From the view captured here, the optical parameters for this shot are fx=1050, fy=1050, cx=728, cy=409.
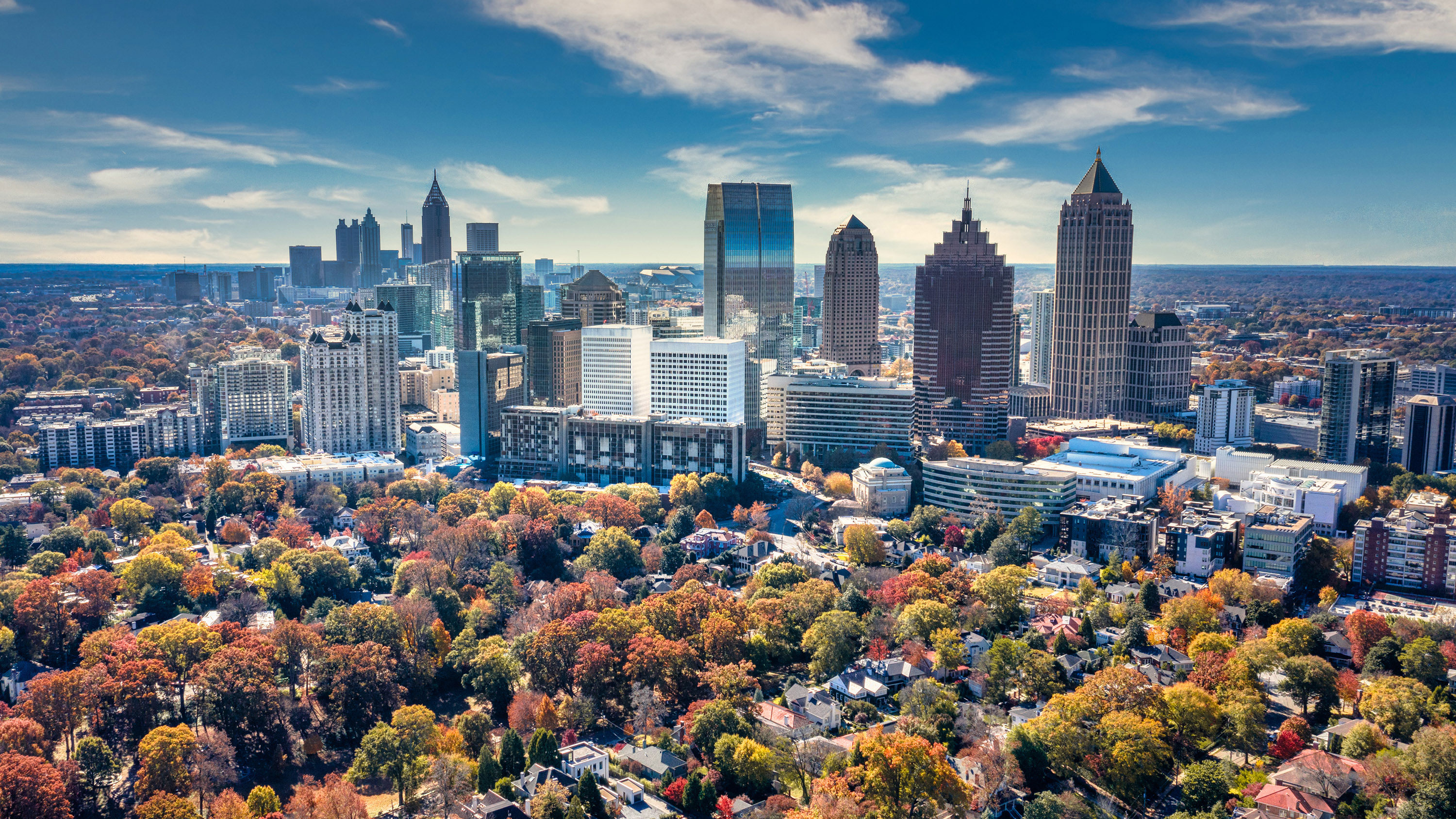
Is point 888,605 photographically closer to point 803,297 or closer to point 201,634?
point 201,634

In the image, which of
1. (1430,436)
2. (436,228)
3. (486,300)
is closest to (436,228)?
(436,228)

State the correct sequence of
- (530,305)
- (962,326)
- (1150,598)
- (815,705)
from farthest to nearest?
1. (530,305)
2. (962,326)
3. (1150,598)
4. (815,705)

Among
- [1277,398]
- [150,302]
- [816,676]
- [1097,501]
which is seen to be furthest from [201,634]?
[150,302]

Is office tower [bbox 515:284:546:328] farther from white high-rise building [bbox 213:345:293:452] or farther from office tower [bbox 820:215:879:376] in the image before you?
office tower [bbox 820:215:879:376]

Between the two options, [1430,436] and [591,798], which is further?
[1430,436]

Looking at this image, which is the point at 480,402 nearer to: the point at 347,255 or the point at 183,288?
the point at 183,288

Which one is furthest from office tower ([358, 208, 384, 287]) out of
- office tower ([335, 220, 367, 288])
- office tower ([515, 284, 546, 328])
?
office tower ([515, 284, 546, 328])

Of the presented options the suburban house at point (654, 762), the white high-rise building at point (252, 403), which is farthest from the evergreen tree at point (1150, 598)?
the white high-rise building at point (252, 403)

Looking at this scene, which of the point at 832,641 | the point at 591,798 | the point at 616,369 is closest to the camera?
the point at 591,798
